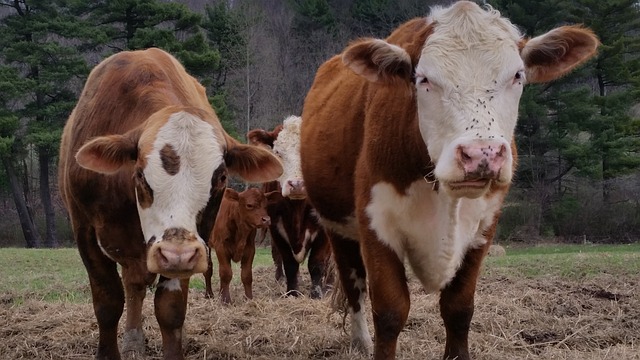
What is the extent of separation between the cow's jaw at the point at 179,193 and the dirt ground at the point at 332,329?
5.59ft

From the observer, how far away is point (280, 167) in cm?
416

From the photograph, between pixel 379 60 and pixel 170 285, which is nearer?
pixel 379 60

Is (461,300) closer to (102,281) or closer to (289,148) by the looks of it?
(102,281)

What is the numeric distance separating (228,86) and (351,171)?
30.4m

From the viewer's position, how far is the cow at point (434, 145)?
3318 mm

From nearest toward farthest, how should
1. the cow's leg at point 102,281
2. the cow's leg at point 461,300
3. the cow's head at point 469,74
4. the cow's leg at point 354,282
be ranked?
the cow's head at point 469,74 → the cow's leg at point 461,300 → the cow's leg at point 102,281 → the cow's leg at point 354,282

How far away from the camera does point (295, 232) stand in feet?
29.2

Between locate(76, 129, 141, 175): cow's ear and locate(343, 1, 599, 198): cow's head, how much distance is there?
1.21 m

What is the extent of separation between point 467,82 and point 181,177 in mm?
1434

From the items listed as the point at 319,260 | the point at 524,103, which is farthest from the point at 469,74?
the point at 524,103

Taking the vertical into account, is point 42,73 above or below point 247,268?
above

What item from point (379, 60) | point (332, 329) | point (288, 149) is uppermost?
point (379, 60)

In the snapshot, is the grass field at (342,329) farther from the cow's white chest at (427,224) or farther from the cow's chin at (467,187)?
the cow's chin at (467,187)

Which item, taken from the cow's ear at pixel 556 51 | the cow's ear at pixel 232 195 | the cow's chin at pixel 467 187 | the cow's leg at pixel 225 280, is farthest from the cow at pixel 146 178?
the cow's ear at pixel 232 195
